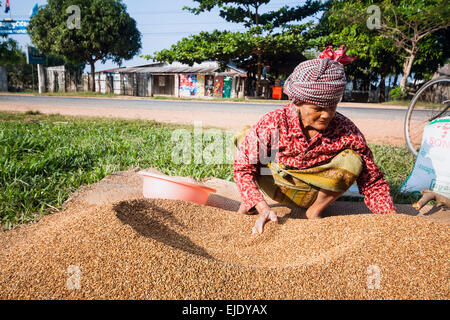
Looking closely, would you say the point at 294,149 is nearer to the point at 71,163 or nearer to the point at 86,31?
the point at 71,163

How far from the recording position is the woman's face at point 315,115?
4.86 ft

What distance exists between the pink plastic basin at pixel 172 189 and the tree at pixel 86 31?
19.2 meters

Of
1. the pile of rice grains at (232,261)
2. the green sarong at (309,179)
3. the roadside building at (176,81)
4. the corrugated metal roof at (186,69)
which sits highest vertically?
the corrugated metal roof at (186,69)

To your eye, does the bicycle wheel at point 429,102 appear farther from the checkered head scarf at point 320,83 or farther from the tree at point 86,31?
the tree at point 86,31

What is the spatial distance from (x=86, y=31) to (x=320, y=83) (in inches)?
811

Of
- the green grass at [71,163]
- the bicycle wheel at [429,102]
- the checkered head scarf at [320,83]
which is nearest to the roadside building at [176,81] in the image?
the bicycle wheel at [429,102]

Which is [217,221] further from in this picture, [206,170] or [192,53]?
[192,53]

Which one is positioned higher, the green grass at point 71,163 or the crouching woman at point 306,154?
the crouching woman at point 306,154

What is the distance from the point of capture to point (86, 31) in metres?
18.5

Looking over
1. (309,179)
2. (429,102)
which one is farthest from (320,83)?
(429,102)

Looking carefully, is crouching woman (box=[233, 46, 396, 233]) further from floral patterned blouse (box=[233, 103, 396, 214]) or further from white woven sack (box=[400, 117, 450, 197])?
white woven sack (box=[400, 117, 450, 197])

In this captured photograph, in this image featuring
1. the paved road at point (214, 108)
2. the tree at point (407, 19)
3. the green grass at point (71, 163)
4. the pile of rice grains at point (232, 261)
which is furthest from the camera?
the tree at point (407, 19)
